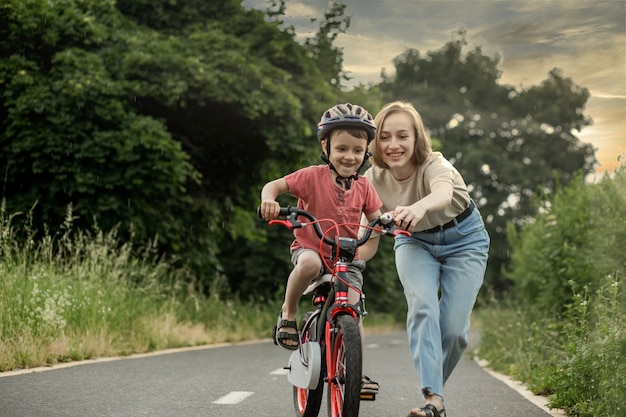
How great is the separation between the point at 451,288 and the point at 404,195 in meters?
0.64

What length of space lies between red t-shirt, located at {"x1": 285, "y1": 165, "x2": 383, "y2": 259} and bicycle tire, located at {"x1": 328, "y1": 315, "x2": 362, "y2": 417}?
2.17 feet

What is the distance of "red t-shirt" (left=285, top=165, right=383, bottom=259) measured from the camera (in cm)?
529

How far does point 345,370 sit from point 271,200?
1021mm

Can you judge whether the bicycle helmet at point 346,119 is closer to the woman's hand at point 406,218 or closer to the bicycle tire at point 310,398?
the woman's hand at point 406,218

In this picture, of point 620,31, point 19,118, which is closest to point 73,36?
point 19,118

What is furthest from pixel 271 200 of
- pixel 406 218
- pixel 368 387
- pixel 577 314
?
pixel 577 314

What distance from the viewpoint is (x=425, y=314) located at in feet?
17.2

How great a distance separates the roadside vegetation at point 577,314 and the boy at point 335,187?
1.76m

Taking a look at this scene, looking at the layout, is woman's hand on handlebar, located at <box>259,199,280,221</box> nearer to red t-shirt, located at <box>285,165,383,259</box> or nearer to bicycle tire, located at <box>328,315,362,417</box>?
red t-shirt, located at <box>285,165,383,259</box>

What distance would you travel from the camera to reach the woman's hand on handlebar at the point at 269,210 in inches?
189

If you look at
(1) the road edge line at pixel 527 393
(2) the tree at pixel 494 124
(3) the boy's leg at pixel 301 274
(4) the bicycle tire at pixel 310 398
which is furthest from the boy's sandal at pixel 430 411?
(2) the tree at pixel 494 124

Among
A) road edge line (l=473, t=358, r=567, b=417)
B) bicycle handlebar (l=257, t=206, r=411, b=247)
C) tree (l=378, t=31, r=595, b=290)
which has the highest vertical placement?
tree (l=378, t=31, r=595, b=290)

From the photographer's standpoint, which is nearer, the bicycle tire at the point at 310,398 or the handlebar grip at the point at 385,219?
the handlebar grip at the point at 385,219

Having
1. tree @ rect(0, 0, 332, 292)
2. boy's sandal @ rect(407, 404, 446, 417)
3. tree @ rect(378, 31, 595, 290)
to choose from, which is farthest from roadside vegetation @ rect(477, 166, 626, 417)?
tree @ rect(378, 31, 595, 290)
